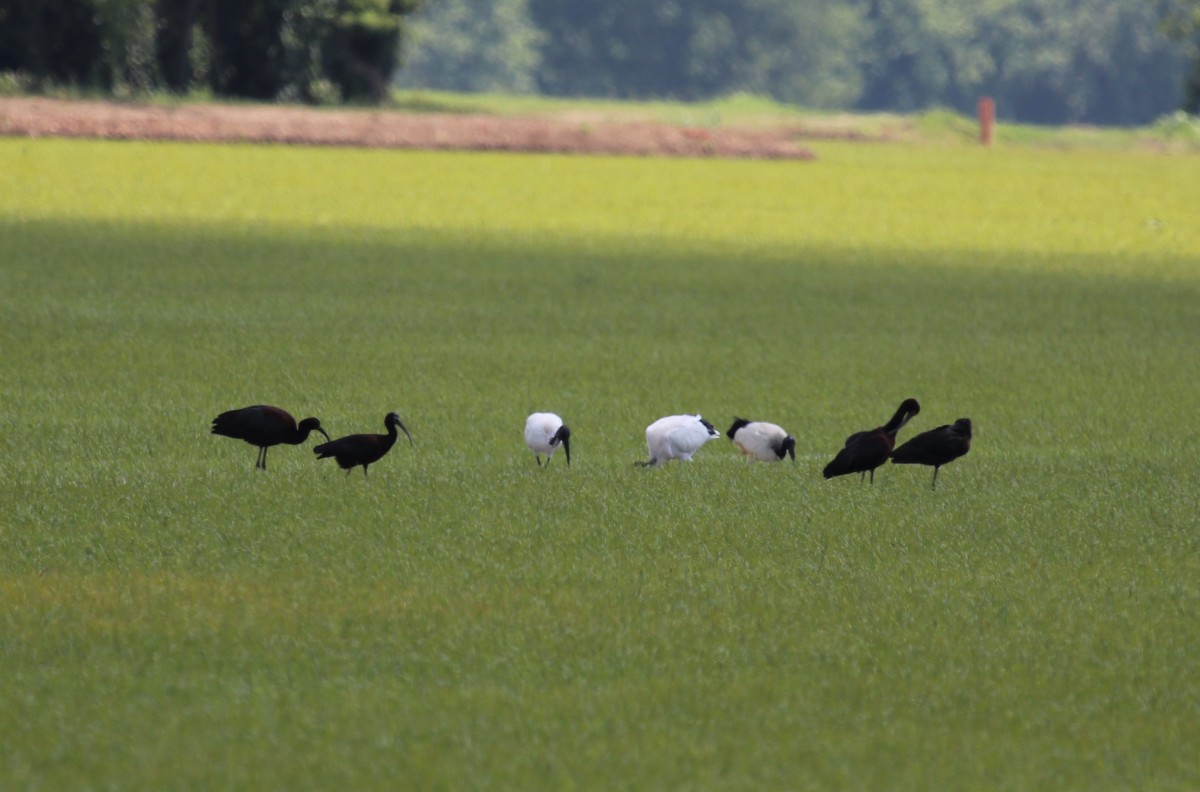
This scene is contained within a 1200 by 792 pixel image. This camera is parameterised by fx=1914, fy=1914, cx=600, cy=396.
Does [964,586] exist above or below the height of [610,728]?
above

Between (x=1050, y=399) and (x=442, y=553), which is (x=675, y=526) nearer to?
(x=442, y=553)

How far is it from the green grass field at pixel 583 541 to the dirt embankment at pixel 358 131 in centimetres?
1703

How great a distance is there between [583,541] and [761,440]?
194cm

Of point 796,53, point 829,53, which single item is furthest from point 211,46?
point 829,53

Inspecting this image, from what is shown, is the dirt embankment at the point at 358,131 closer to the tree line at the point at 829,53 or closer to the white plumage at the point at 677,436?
the white plumage at the point at 677,436

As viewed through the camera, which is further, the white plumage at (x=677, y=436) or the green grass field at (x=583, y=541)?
the white plumage at (x=677, y=436)

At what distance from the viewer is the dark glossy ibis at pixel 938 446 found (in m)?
8.45

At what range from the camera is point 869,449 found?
8477mm

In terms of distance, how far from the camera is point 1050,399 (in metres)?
12.5

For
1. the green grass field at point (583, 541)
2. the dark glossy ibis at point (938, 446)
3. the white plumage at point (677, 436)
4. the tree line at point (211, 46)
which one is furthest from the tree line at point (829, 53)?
the dark glossy ibis at point (938, 446)

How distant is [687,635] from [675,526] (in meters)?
1.73

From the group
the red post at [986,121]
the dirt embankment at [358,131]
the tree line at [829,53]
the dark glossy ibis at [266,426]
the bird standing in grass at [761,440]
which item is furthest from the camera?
the tree line at [829,53]

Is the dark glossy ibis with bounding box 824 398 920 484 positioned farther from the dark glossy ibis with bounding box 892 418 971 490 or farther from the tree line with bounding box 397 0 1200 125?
the tree line with bounding box 397 0 1200 125

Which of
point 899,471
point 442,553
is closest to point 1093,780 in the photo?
point 442,553
